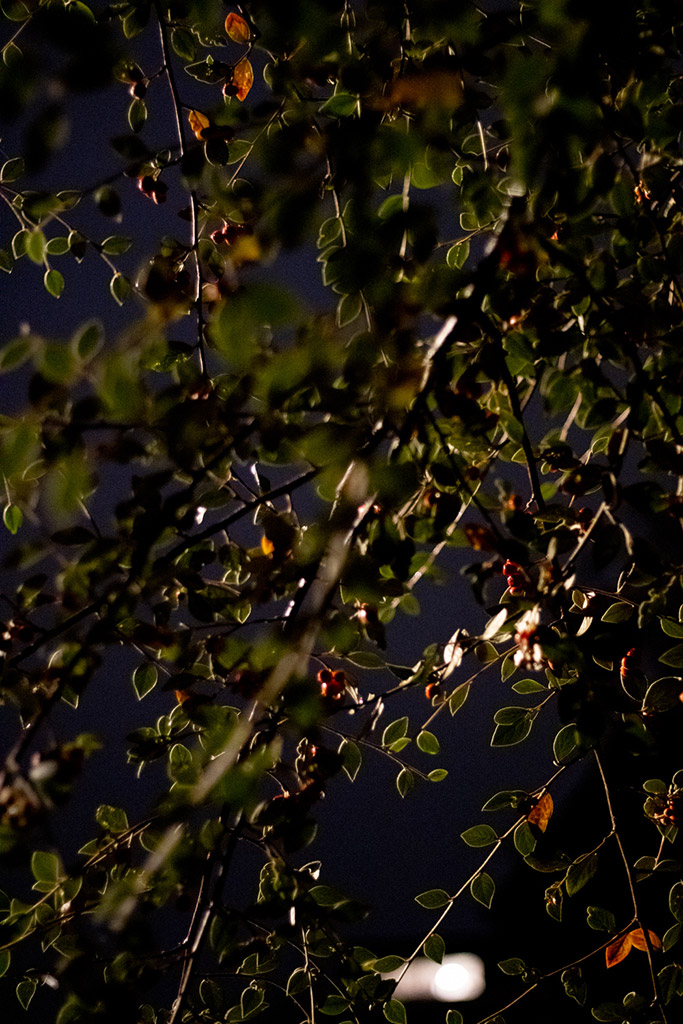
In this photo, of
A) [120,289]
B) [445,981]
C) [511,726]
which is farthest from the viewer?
[445,981]

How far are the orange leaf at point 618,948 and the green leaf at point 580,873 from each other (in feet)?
0.42

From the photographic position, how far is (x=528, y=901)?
2.51 m

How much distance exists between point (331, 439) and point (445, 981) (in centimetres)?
181

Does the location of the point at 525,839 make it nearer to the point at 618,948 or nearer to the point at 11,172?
the point at 618,948

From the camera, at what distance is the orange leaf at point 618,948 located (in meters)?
0.91

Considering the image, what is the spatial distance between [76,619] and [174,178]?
2143 millimetres

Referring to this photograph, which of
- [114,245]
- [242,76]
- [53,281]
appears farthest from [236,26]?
[53,281]

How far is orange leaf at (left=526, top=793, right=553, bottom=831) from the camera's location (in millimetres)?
889

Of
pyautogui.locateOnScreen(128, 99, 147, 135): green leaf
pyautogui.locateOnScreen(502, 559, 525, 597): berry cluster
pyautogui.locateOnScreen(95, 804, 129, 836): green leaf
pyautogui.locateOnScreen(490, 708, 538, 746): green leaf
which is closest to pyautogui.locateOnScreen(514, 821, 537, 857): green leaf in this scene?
pyautogui.locateOnScreen(490, 708, 538, 746): green leaf

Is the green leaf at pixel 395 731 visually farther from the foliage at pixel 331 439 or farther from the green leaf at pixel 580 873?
the green leaf at pixel 580 873

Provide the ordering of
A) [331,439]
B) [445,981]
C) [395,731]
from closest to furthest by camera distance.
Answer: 1. [331,439]
2. [395,731]
3. [445,981]

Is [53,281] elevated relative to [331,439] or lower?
lower

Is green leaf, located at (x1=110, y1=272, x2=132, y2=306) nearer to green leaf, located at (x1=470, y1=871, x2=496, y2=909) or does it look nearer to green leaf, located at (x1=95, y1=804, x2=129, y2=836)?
green leaf, located at (x1=95, y1=804, x2=129, y2=836)

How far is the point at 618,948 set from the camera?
3.04 ft
